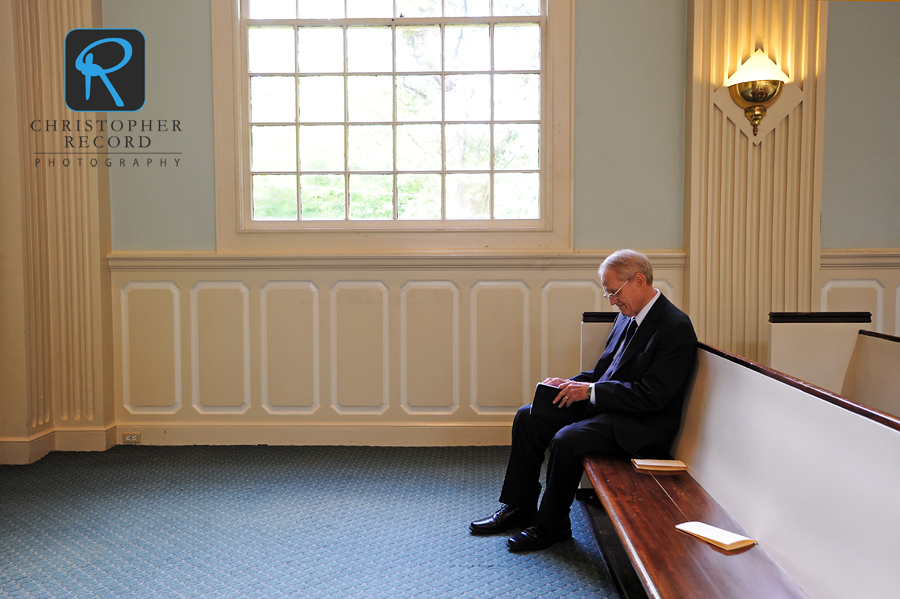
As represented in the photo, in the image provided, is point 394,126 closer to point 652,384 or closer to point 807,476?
point 652,384

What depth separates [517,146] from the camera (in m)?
3.97

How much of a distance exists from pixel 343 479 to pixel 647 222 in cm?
233

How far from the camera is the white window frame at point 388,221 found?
382cm

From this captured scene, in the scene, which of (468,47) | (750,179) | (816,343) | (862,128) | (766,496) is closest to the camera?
(766,496)

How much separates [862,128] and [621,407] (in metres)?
2.76

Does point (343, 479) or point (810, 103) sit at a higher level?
point (810, 103)

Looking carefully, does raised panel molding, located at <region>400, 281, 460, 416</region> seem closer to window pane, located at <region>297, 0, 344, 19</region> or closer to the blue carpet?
the blue carpet

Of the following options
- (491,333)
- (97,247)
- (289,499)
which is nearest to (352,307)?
(491,333)

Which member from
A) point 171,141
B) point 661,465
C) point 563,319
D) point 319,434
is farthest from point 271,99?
point 661,465

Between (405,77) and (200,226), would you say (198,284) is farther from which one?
(405,77)

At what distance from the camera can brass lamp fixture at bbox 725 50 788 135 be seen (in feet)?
11.7

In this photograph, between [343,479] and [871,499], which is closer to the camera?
[871,499]

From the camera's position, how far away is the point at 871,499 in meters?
1.18

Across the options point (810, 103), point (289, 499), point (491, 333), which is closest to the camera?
point (289, 499)
